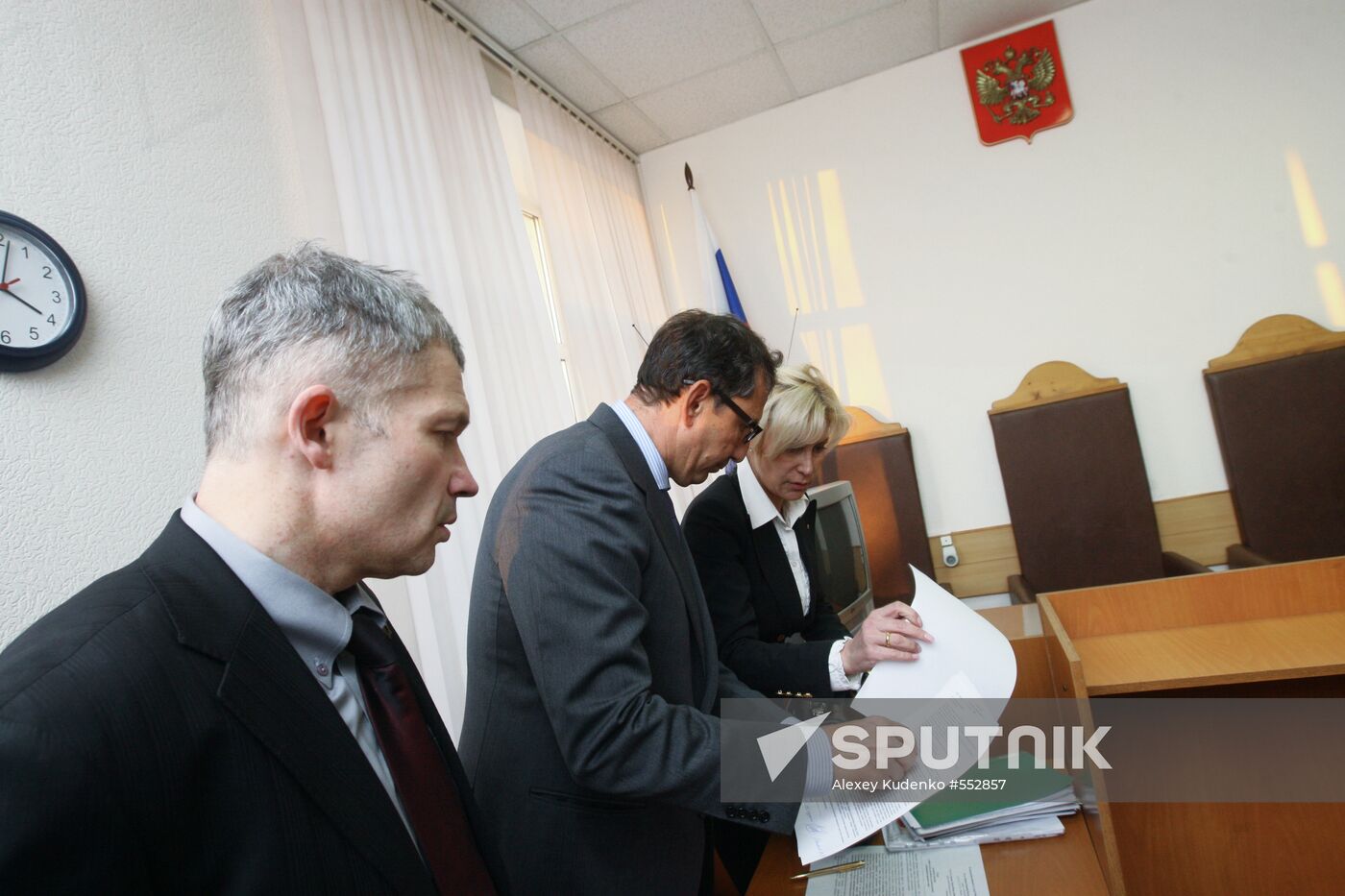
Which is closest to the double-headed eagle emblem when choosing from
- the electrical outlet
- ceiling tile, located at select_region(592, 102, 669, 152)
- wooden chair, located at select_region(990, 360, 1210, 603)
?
wooden chair, located at select_region(990, 360, 1210, 603)

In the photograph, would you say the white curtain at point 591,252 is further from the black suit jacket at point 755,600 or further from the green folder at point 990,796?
the green folder at point 990,796

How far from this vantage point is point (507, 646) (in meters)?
1.14

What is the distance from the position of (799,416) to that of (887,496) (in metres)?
1.91

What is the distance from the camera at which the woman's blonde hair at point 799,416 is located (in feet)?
6.38

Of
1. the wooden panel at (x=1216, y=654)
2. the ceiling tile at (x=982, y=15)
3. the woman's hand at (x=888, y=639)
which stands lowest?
the wooden panel at (x=1216, y=654)

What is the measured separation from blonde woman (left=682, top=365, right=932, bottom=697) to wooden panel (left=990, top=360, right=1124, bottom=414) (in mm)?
1862

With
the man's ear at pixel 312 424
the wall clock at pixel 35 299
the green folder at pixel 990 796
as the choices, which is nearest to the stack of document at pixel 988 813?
the green folder at pixel 990 796

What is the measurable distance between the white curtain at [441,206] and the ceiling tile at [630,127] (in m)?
0.99

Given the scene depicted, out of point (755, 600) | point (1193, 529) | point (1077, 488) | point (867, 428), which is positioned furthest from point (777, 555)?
point (1193, 529)

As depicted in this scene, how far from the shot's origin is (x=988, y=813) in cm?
119

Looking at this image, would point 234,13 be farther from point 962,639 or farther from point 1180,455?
point 1180,455

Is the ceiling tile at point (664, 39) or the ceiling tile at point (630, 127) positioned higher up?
the ceiling tile at point (630, 127)

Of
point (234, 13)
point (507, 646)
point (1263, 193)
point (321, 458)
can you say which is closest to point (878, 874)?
point (507, 646)

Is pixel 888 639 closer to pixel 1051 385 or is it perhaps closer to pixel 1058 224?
pixel 1051 385
